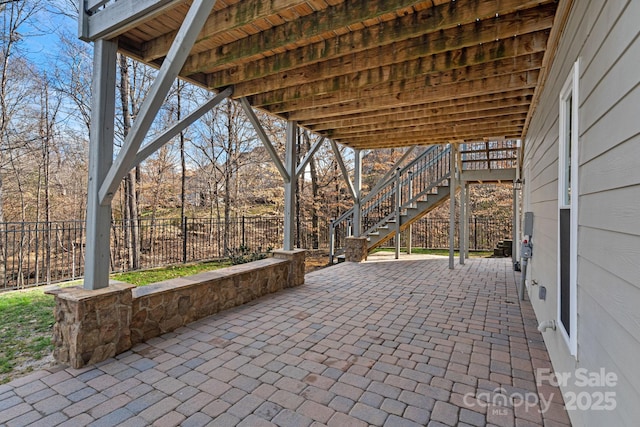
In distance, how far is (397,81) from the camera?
4.27m

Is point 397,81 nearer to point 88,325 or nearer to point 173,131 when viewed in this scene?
point 173,131

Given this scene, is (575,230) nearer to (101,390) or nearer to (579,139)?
(579,139)

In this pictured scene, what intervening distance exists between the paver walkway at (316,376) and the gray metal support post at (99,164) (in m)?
0.82

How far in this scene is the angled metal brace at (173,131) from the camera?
3045 mm

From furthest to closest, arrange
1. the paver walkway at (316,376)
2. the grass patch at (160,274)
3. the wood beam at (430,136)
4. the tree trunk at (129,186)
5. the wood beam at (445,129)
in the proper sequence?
→ the tree trunk at (129,186), the wood beam at (430,136), the grass patch at (160,274), the wood beam at (445,129), the paver walkway at (316,376)

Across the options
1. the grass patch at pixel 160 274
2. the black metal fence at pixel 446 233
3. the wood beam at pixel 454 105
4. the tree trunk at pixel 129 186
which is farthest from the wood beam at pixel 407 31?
the black metal fence at pixel 446 233

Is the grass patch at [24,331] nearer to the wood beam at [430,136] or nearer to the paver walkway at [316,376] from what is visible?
the paver walkway at [316,376]

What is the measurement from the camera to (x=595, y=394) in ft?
4.82

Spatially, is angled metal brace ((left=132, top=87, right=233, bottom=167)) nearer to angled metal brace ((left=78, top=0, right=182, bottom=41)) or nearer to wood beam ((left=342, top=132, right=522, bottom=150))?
angled metal brace ((left=78, top=0, right=182, bottom=41))

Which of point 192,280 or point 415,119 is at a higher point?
point 415,119

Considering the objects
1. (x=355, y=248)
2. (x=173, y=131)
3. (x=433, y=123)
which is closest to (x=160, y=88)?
(x=173, y=131)

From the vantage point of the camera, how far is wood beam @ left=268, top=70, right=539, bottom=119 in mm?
3947

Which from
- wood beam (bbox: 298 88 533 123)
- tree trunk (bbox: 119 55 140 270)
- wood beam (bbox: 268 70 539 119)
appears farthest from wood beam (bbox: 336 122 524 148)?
tree trunk (bbox: 119 55 140 270)

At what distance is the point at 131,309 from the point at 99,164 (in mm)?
1384
